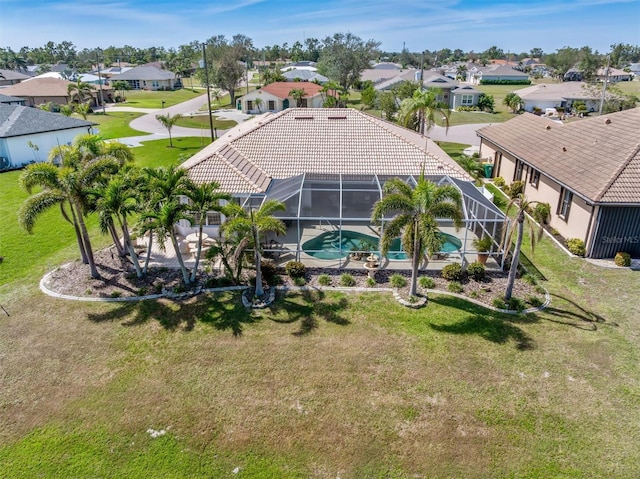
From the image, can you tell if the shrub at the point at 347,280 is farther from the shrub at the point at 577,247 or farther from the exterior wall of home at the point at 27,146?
the exterior wall of home at the point at 27,146

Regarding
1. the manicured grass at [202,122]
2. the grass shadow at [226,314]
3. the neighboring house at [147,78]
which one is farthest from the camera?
the neighboring house at [147,78]

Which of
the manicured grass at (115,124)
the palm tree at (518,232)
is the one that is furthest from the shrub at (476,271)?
the manicured grass at (115,124)

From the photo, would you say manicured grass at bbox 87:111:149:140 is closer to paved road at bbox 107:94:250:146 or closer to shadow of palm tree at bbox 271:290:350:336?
paved road at bbox 107:94:250:146

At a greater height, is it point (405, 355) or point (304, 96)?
point (304, 96)

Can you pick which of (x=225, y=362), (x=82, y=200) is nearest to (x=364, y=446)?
(x=225, y=362)

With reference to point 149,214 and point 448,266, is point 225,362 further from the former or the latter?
point 448,266

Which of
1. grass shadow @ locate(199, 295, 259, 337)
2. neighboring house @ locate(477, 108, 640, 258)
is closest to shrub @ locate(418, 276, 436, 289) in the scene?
grass shadow @ locate(199, 295, 259, 337)
